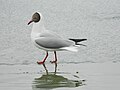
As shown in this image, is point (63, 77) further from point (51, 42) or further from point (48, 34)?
point (48, 34)

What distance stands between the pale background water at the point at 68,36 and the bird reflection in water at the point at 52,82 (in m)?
0.10

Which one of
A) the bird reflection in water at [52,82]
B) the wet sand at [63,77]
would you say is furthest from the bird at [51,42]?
the bird reflection in water at [52,82]

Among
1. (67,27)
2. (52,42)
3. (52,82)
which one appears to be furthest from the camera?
(67,27)

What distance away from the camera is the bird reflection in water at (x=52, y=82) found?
4.70 metres

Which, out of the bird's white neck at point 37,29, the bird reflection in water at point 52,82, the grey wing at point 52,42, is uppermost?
the bird's white neck at point 37,29

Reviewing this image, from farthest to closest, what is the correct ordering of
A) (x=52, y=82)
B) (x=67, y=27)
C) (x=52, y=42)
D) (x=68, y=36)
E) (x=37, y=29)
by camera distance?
(x=67, y=27) < (x=68, y=36) < (x=37, y=29) < (x=52, y=42) < (x=52, y=82)

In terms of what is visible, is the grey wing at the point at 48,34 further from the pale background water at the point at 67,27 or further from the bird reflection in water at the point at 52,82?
the bird reflection in water at the point at 52,82

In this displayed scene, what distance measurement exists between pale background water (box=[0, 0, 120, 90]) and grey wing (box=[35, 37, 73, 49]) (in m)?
0.26

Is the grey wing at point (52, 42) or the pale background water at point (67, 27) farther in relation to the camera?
the pale background water at point (67, 27)

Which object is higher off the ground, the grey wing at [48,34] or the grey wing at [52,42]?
the grey wing at [48,34]

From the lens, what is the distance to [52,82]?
4.95m

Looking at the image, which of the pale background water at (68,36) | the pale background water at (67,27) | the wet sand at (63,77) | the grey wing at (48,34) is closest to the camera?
the wet sand at (63,77)

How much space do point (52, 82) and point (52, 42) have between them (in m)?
1.72

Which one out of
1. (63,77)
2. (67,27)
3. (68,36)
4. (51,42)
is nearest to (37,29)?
(51,42)
